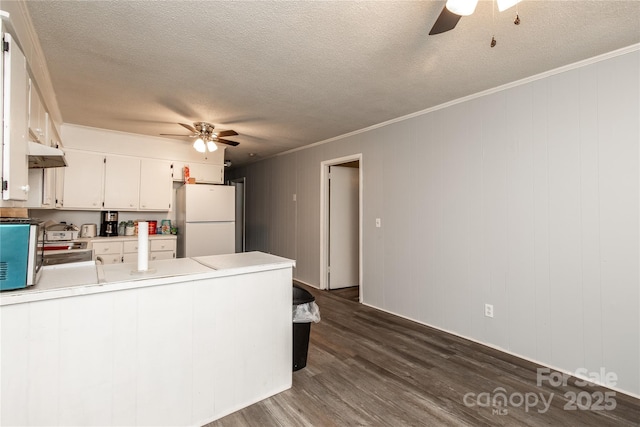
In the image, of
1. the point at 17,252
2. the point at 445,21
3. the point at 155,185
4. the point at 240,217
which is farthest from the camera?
the point at 240,217

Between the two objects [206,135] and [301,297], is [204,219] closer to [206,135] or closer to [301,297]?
[206,135]

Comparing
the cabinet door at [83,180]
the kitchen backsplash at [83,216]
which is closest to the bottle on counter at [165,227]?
the kitchen backsplash at [83,216]

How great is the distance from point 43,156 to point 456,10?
2.62m

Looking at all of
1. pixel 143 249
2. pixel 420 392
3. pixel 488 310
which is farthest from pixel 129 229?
pixel 488 310

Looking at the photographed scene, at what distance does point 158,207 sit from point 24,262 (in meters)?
3.31

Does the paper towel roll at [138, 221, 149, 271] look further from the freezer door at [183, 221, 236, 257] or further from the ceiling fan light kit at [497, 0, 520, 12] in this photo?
the freezer door at [183, 221, 236, 257]

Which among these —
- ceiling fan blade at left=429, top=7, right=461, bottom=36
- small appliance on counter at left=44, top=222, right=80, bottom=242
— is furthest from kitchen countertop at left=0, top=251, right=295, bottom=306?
small appliance on counter at left=44, top=222, right=80, bottom=242

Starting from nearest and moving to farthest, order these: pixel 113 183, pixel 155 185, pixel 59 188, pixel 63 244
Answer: pixel 63 244
pixel 59 188
pixel 113 183
pixel 155 185

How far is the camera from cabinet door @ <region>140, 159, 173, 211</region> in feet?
A: 13.8

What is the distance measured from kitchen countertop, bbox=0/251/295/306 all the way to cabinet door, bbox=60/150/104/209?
8.19ft

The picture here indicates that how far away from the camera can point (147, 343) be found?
1.53m

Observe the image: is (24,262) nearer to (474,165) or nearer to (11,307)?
(11,307)

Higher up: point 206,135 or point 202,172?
point 206,135

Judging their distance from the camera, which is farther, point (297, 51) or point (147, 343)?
point (297, 51)
